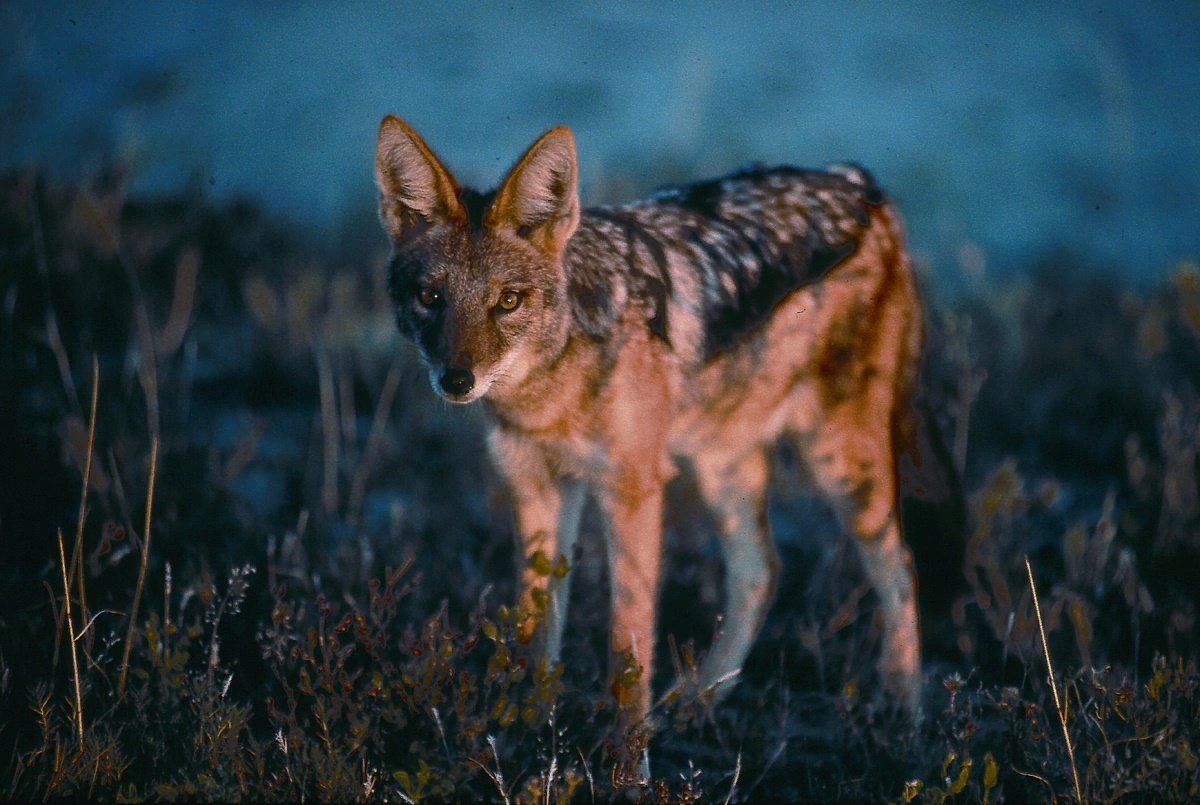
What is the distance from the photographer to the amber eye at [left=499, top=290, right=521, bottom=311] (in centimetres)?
295

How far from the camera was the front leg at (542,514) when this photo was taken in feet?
10.5

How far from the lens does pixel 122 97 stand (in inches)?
262

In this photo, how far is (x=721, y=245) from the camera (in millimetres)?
3604

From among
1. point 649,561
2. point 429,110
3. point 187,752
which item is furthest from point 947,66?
point 187,752

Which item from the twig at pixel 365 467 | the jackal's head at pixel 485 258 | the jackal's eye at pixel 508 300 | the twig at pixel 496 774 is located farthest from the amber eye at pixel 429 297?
the twig at pixel 365 467

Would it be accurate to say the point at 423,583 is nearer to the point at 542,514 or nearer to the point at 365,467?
the point at 365,467

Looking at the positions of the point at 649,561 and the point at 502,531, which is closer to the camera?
the point at 649,561

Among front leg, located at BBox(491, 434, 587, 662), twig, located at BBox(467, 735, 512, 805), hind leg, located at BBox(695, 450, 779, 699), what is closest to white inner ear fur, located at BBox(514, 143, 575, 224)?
front leg, located at BBox(491, 434, 587, 662)

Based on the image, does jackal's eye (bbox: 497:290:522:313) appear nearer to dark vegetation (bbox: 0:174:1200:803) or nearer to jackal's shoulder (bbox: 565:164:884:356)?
jackal's shoulder (bbox: 565:164:884:356)

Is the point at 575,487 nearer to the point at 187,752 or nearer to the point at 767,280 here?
the point at 767,280

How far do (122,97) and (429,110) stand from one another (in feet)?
10.3

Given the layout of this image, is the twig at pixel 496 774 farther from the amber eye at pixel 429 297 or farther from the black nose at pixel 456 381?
the amber eye at pixel 429 297

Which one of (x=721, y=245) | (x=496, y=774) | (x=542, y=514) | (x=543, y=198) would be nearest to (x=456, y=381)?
(x=543, y=198)

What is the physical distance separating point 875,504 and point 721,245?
1094 mm
